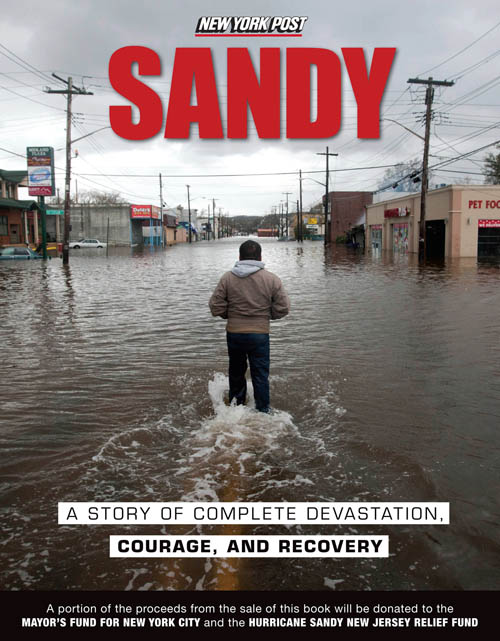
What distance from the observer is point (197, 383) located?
733 centimetres

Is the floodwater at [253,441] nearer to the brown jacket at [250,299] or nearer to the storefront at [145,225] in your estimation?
the brown jacket at [250,299]

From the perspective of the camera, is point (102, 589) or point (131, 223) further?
point (131, 223)

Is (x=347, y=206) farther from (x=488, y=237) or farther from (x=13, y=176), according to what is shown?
(x=488, y=237)

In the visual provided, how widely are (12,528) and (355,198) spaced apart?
310 ft

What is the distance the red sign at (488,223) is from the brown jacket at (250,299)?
3496 centimetres

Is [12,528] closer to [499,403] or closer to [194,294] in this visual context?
[499,403]

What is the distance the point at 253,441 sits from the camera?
517cm

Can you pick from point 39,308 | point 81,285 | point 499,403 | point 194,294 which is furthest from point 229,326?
point 81,285

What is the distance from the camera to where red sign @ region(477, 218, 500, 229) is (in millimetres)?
36812

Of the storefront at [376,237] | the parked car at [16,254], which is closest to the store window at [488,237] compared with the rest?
the storefront at [376,237]

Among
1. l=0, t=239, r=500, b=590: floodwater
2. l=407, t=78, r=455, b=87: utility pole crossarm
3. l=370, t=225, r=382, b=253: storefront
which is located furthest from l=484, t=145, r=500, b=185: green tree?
l=0, t=239, r=500, b=590: floodwater

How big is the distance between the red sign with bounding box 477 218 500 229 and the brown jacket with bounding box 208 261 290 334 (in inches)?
1376

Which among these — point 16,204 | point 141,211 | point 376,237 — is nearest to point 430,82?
point 376,237

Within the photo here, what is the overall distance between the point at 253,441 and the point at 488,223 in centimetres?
3585
